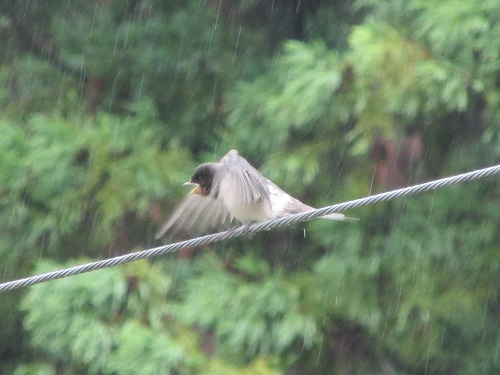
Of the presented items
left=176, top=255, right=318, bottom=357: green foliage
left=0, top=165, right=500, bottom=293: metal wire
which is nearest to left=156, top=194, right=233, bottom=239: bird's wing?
left=176, top=255, right=318, bottom=357: green foliage

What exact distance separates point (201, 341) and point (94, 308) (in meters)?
0.56

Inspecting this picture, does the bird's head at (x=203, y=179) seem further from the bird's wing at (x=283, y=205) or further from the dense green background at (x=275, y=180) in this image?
the dense green background at (x=275, y=180)

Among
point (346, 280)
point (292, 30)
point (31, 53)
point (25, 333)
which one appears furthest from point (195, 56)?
point (25, 333)

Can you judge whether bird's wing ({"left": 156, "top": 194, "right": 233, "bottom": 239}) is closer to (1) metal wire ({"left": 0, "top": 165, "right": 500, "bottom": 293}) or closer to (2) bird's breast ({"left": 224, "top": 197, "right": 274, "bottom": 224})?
(2) bird's breast ({"left": 224, "top": 197, "right": 274, "bottom": 224})

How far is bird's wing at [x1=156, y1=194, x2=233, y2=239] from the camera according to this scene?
4.76m

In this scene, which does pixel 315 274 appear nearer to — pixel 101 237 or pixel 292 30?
pixel 101 237

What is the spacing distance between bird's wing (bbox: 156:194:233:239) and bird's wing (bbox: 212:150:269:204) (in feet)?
0.86

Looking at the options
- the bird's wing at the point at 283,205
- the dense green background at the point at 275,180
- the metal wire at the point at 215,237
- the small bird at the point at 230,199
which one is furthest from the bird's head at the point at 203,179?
the metal wire at the point at 215,237

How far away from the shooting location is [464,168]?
516 centimetres

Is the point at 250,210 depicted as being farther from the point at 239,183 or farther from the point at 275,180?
the point at 275,180

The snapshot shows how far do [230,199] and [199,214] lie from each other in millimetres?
404

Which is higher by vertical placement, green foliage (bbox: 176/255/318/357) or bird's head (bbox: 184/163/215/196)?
bird's head (bbox: 184/163/215/196)

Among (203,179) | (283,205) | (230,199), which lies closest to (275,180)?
(283,205)

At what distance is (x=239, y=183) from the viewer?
4.29 meters
